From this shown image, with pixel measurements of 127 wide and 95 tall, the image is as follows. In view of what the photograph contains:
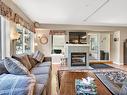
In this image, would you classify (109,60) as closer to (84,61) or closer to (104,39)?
(104,39)

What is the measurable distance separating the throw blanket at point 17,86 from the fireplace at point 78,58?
6708mm

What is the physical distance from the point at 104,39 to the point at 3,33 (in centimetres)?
802

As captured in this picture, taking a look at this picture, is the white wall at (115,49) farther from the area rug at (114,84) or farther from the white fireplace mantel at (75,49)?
the area rug at (114,84)

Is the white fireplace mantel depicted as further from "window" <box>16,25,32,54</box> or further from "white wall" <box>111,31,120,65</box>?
"white wall" <box>111,31,120,65</box>

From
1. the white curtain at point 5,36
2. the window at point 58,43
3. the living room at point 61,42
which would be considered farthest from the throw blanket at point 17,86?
the window at point 58,43

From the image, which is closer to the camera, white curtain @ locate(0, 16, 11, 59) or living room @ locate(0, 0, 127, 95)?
living room @ locate(0, 0, 127, 95)

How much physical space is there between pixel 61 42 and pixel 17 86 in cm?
840

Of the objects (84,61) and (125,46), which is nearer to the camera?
(84,61)

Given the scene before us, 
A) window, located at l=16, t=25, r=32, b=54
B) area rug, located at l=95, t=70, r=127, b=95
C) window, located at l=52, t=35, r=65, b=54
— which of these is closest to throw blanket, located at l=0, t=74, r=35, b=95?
area rug, located at l=95, t=70, r=127, b=95

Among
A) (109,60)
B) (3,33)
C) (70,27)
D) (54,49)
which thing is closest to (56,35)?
(54,49)

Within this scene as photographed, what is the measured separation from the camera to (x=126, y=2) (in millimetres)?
4242

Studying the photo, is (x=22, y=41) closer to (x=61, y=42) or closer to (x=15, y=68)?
(x=15, y=68)

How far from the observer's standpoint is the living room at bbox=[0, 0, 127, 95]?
10.2 ft

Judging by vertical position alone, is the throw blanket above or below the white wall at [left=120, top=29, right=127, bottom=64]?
below
